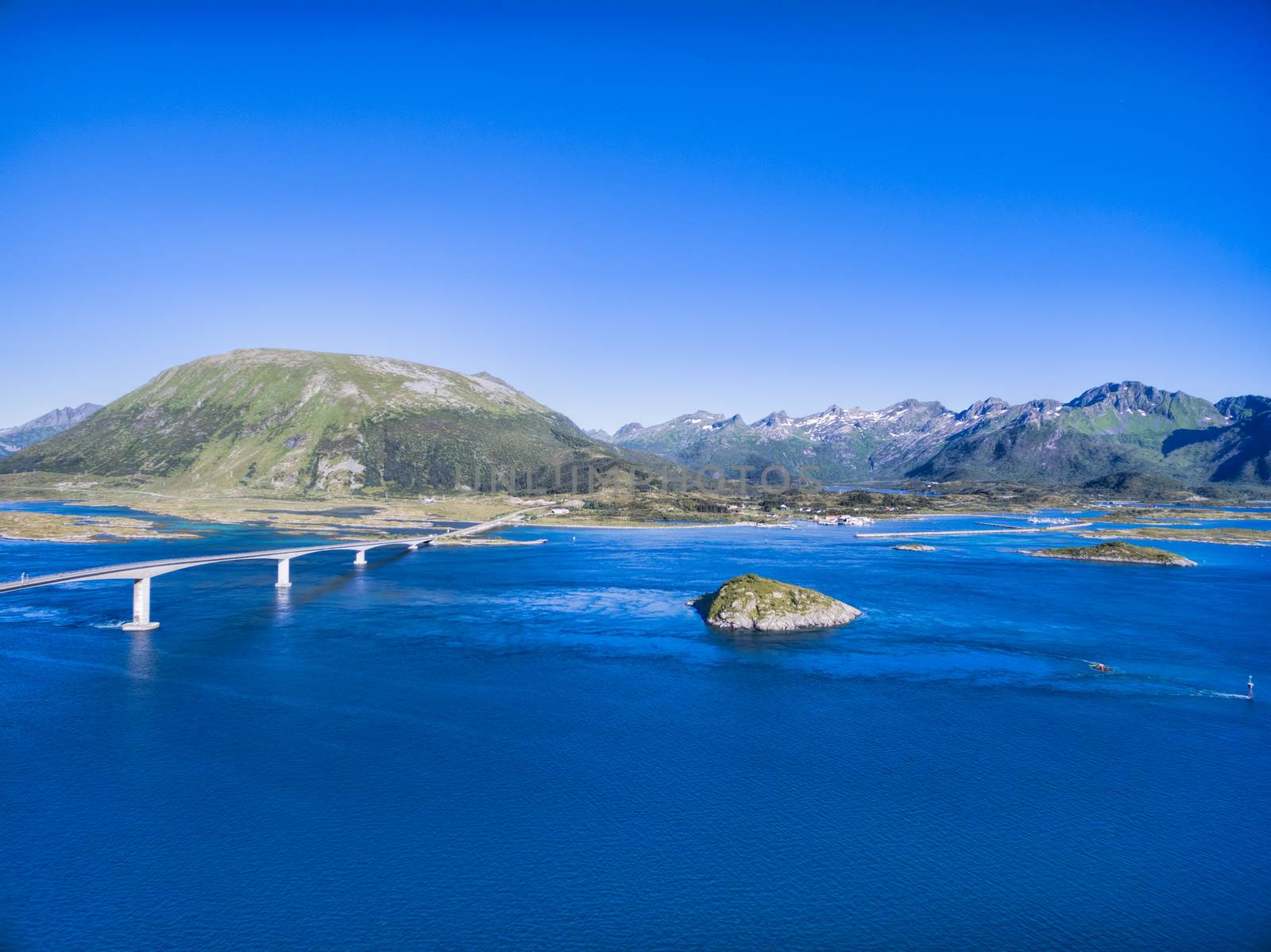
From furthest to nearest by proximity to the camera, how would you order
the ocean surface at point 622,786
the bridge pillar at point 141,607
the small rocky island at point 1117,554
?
the small rocky island at point 1117,554, the bridge pillar at point 141,607, the ocean surface at point 622,786

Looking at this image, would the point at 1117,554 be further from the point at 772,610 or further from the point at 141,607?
the point at 141,607

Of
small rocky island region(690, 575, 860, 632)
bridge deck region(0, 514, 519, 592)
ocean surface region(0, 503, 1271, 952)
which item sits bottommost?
ocean surface region(0, 503, 1271, 952)

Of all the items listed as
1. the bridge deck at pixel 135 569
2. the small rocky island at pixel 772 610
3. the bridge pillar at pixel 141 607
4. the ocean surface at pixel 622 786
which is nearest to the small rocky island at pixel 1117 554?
the ocean surface at pixel 622 786

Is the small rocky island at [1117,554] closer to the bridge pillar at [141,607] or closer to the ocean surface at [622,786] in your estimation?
the ocean surface at [622,786]

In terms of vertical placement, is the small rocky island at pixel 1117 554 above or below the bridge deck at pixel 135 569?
below

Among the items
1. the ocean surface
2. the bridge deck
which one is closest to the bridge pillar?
the bridge deck

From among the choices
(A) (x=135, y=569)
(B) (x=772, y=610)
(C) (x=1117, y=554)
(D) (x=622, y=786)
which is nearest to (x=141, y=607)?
(A) (x=135, y=569)

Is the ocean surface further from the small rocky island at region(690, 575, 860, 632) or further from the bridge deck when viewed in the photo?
the bridge deck
